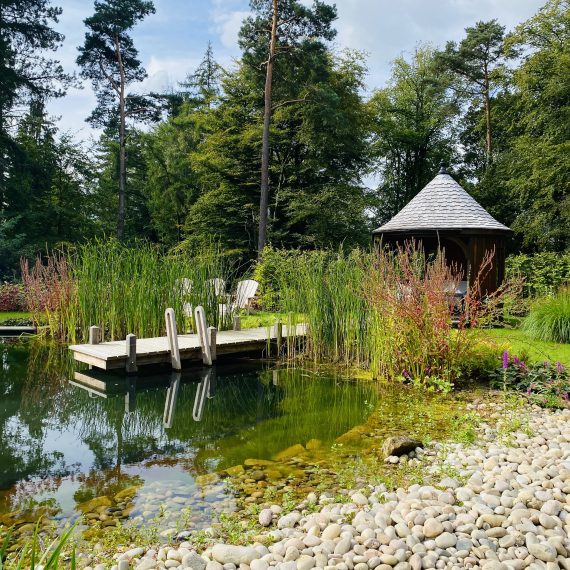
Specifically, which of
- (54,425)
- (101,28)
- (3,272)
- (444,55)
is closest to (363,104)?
(444,55)

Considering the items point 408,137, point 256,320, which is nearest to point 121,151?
point 408,137

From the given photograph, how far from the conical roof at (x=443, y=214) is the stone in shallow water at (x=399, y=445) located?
5392mm

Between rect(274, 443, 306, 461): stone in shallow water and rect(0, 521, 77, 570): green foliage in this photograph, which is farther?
rect(274, 443, 306, 461): stone in shallow water

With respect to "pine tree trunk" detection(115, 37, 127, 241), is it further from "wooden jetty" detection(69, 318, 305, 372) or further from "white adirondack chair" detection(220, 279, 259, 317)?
"wooden jetty" detection(69, 318, 305, 372)

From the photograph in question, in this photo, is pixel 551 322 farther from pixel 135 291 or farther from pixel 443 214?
pixel 135 291

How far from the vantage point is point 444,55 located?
17.0 metres

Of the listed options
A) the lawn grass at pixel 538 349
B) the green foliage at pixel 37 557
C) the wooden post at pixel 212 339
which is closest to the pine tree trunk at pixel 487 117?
the lawn grass at pixel 538 349

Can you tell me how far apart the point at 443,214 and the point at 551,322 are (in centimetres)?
281

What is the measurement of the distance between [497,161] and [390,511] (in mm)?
15917

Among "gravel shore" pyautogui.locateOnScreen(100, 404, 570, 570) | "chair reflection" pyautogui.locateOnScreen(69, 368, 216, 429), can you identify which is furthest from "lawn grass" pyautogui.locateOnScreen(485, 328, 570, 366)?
"chair reflection" pyautogui.locateOnScreen(69, 368, 216, 429)

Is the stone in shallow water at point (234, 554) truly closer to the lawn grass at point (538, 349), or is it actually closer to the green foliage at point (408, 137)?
the lawn grass at point (538, 349)

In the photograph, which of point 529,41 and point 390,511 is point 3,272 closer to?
point 390,511

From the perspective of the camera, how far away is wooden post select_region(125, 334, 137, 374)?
554 cm

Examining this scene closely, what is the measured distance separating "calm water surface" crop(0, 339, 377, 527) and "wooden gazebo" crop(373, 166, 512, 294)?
12.2 ft
